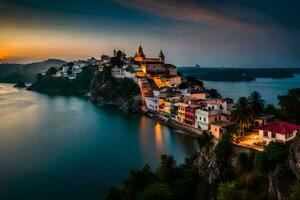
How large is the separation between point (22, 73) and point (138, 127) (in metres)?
129

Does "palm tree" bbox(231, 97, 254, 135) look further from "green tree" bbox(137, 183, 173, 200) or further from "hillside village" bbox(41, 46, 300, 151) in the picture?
"green tree" bbox(137, 183, 173, 200)

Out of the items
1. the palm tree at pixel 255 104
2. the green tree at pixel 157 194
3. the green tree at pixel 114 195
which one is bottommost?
the green tree at pixel 114 195

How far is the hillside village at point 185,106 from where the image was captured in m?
17.3

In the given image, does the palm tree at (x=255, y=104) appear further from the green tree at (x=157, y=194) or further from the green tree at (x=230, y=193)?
the green tree at (x=157, y=194)

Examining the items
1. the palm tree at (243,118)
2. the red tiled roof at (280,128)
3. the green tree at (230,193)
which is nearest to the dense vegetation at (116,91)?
the palm tree at (243,118)

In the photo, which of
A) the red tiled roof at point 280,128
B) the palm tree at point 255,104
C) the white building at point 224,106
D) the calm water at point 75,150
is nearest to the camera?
the red tiled roof at point 280,128

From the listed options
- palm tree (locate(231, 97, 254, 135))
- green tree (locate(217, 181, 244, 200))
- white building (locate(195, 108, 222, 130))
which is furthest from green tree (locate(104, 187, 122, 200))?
white building (locate(195, 108, 222, 130))

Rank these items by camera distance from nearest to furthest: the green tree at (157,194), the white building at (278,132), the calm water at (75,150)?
the green tree at (157,194), the white building at (278,132), the calm water at (75,150)

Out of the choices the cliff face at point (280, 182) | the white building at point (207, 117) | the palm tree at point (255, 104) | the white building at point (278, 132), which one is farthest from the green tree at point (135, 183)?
the white building at point (207, 117)

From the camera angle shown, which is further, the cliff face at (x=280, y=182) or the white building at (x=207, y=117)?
the white building at (x=207, y=117)

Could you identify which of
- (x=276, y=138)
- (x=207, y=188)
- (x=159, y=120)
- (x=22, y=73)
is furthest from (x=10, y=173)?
(x=22, y=73)

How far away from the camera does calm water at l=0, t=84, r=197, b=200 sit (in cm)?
2005

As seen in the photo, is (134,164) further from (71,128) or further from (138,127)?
(71,128)

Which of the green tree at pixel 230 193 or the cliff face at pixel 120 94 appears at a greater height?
the cliff face at pixel 120 94
